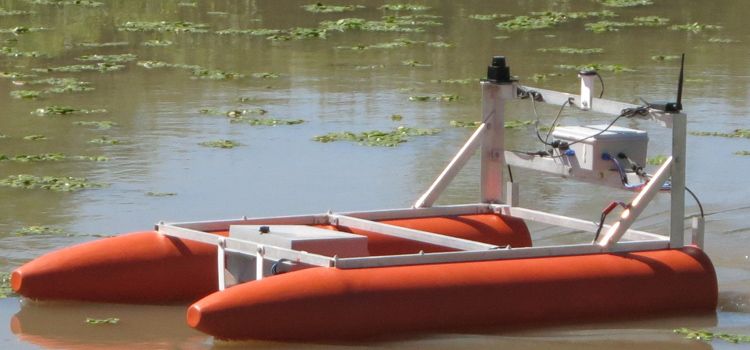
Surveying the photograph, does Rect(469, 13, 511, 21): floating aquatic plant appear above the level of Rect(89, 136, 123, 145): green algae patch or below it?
above

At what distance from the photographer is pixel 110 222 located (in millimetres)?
10461

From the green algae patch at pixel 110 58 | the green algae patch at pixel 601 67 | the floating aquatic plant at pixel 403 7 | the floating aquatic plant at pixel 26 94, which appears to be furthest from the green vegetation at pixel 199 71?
the floating aquatic plant at pixel 403 7

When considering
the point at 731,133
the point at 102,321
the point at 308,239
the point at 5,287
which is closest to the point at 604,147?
the point at 308,239

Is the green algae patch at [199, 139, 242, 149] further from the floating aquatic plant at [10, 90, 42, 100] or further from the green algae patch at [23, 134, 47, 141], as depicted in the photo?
the floating aquatic plant at [10, 90, 42, 100]

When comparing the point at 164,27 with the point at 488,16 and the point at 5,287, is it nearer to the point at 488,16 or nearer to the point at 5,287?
the point at 488,16

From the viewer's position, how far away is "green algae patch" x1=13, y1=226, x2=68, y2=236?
1004 centimetres

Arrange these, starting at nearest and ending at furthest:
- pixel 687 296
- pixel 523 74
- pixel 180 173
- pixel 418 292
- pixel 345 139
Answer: pixel 418 292 → pixel 687 296 → pixel 180 173 → pixel 345 139 → pixel 523 74

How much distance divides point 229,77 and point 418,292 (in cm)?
1036

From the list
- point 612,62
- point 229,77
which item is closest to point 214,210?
point 229,77

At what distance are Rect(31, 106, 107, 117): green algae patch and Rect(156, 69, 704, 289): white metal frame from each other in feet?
21.5

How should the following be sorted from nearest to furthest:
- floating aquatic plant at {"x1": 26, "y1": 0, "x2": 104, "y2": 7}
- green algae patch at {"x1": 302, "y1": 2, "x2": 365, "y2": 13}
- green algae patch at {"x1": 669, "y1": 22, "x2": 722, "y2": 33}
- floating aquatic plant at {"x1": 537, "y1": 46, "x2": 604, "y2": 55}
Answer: floating aquatic plant at {"x1": 537, "y1": 46, "x2": 604, "y2": 55}, green algae patch at {"x1": 669, "y1": 22, "x2": 722, "y2": 33}, green algae patch at {"x1": 302, "y1": 2, "x2": 365, "y2": 13}, floating aquatic plant at {"x1": 26, "y1": 0, "x2": 104, "y2": 7}

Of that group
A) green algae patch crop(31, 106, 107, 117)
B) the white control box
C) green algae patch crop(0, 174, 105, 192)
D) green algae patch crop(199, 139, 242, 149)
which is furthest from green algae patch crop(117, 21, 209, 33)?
the white control box

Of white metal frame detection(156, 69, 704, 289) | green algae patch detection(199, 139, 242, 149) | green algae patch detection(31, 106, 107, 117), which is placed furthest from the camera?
green algae patch detection(31, 106, 107, 117)

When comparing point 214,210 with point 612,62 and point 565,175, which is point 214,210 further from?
point 612,62
